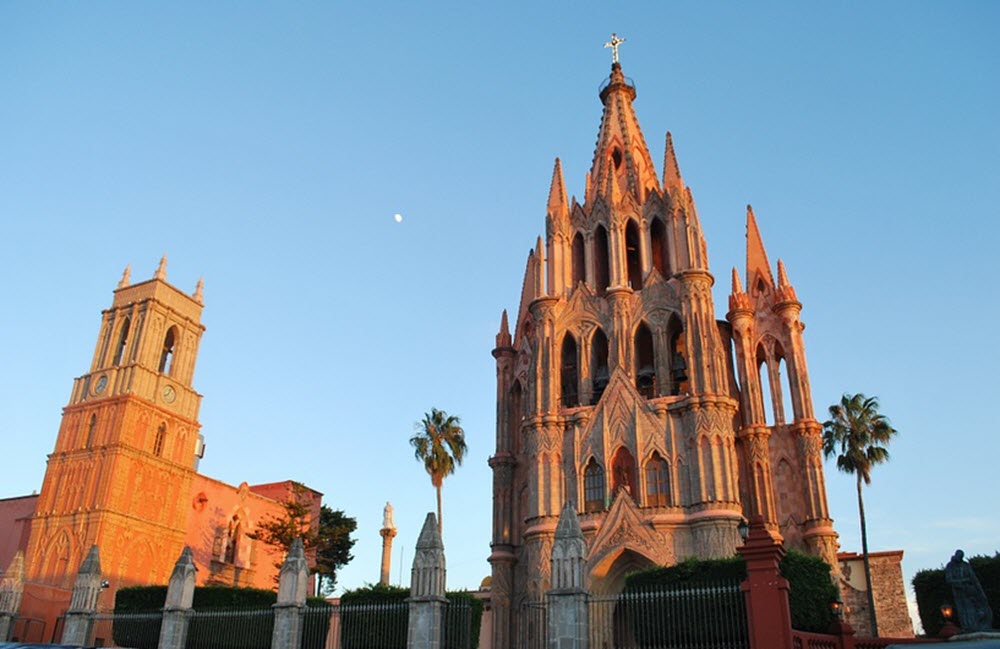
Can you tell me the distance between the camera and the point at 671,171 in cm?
3988

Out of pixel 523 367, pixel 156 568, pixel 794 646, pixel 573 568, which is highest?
pixel 523 367

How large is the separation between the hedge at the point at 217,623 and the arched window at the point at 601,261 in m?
20.7

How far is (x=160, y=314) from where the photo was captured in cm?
4519

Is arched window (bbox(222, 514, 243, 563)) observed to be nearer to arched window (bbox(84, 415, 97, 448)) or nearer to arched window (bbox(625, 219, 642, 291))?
arched window (bbox(84, 415, 97, 448))

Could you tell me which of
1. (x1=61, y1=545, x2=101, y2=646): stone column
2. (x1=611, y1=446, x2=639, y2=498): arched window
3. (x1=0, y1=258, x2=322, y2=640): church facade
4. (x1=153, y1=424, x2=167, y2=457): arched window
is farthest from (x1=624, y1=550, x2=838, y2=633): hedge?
(x1=153, y1=424, x2=167, y2=457): arched window

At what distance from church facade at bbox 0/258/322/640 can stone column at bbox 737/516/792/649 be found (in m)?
28.7

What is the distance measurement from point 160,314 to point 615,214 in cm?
2485

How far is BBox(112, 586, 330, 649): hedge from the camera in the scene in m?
21.4

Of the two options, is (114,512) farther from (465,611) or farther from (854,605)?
(854,605)

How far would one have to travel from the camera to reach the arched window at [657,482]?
3237cm

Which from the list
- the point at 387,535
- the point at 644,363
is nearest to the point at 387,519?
the point at 387,535

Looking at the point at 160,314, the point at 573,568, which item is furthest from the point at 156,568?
the point at 573,568

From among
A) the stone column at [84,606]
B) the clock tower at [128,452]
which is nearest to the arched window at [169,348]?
the clock tower at [128,452]

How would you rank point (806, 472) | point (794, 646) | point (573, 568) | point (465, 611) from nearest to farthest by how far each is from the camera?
point (794, 646) → point (573, 568) → point (465, 611) → point (806, 472)
